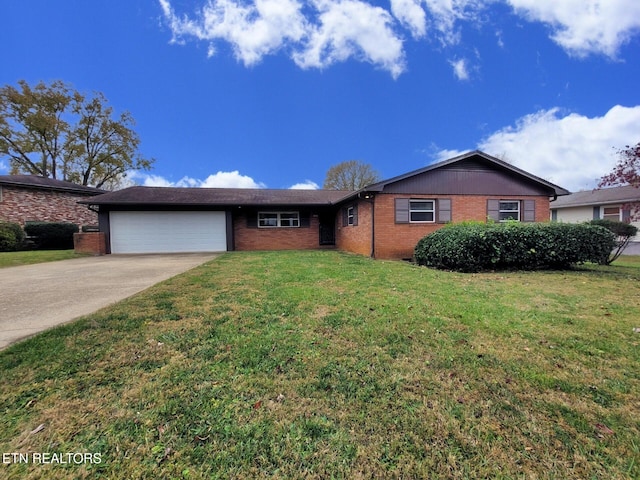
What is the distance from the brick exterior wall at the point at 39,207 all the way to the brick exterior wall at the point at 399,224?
20242mm

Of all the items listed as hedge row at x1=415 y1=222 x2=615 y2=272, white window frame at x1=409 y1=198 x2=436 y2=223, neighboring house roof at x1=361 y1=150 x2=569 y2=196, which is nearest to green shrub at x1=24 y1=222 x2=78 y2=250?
neighboring house roof at x1=361 y1=150 x2=569 y2=196

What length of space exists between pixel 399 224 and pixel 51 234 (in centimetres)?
1953

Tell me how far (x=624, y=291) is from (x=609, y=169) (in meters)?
3.63

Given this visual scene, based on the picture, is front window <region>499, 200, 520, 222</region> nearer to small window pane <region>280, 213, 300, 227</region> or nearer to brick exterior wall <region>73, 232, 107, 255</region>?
small window pane <region>280, 213, 300, 227</region>

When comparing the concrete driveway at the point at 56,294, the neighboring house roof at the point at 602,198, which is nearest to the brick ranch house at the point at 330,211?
the concrete driveway at the point at 56,294

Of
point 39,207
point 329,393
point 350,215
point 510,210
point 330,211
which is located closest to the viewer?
point 329,393

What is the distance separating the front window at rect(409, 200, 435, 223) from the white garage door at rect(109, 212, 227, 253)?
979 centimetres

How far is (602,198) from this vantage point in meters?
20.3

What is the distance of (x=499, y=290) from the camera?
5809 mm

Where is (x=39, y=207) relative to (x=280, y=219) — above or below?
above

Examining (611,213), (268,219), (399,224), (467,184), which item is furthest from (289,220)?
(611,213)

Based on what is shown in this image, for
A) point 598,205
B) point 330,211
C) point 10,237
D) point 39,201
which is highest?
point 39,201

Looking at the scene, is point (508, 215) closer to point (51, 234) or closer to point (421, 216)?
point (421, 216)

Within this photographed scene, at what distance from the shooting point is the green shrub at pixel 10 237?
1470 centimetres
